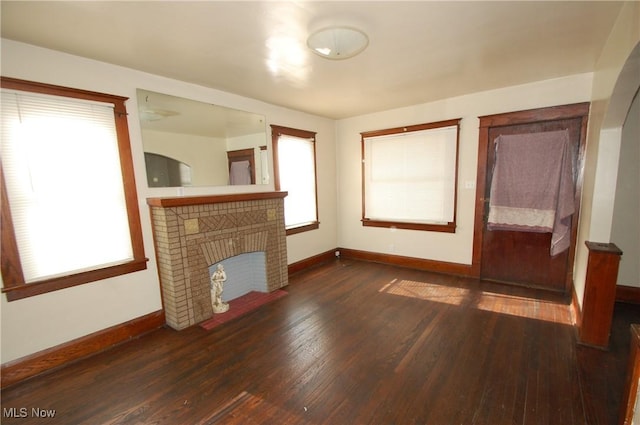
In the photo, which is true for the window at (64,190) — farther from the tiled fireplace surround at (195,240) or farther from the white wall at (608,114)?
the white wall at (608,114)

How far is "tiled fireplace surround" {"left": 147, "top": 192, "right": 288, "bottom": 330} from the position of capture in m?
2.63

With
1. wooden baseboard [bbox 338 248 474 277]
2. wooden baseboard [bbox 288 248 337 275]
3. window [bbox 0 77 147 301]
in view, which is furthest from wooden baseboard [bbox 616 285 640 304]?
window [bbox 0 77 147 301]

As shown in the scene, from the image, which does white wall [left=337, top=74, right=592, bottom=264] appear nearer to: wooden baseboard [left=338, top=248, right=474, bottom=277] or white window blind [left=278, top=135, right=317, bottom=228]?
wooden baseboard [left=338, top=248, right=474, bottom=277]

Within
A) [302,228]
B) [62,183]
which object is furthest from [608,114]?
[62,183]

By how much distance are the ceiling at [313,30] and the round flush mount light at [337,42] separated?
0.05 meters

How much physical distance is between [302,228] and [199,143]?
1.98 meters

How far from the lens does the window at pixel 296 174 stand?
3979 millimetres

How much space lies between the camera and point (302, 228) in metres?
4.36

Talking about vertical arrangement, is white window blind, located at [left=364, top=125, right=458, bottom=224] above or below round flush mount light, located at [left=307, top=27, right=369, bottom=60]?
below

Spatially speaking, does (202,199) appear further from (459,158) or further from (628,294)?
(628,294)

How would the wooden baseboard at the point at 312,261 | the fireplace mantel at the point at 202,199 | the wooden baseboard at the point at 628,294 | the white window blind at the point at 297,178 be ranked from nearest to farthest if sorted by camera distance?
the fireplace mantel at the point at 202,199 < the wooden baseboard at the point at 628,294 < the white window blind at the point at 297,178 < the wooden baseboard at the point at 312,261

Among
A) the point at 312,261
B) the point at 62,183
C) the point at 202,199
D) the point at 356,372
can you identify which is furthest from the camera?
the point at 312,261

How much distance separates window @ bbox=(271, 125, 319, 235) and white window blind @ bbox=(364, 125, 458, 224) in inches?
36.6

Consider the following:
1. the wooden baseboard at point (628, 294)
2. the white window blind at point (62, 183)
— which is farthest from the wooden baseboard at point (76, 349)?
the wooden baseboard at point (628, 294)
